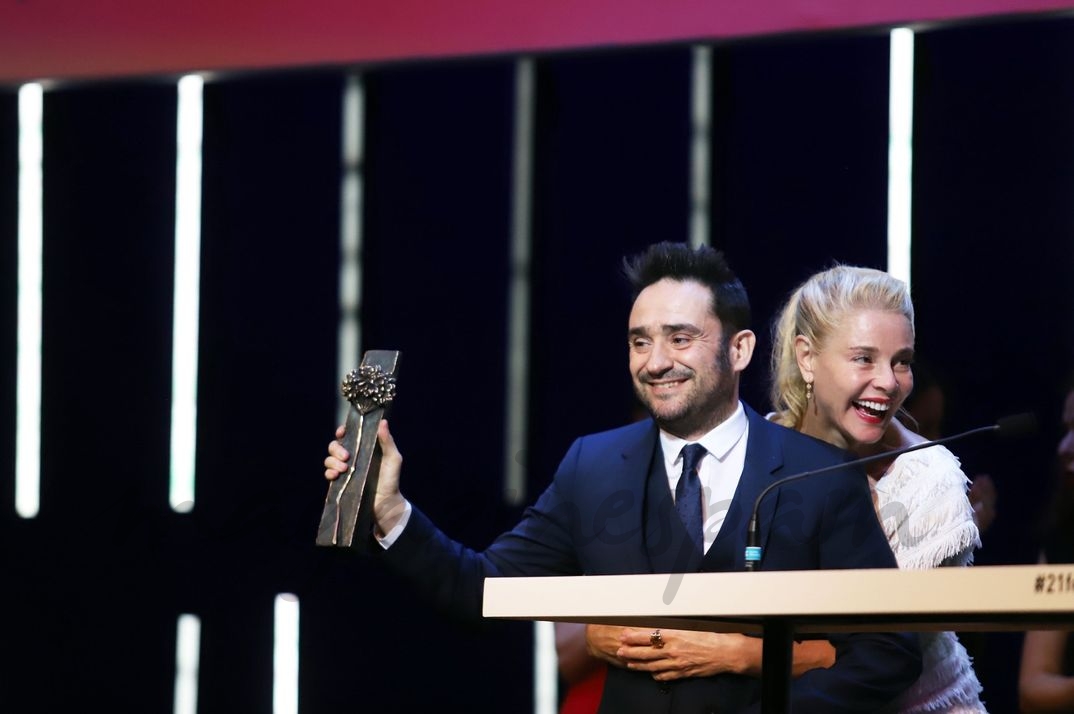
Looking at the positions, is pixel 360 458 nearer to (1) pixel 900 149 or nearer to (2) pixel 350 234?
(2) pixel 350 234

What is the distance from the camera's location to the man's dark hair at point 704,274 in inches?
147

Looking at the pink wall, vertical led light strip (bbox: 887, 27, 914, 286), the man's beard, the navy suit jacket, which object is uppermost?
the pink wall

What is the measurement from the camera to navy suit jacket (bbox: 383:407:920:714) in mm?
3047

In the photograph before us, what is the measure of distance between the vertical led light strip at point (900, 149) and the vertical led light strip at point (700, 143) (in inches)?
18.2

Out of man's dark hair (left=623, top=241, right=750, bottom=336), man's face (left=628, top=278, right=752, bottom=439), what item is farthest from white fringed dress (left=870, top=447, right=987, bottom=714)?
man's dark hair (left=623, top=241, right=750, bottom=336)

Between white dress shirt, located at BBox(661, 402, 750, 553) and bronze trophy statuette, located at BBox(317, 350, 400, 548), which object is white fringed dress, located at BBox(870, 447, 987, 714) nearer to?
white dress shirt, located at BBox(661, 402, 750, 553)

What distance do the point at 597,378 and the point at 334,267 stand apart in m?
0.85

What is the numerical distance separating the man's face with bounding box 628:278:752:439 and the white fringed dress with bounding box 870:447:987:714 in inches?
16.5

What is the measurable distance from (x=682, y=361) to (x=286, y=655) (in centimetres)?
149

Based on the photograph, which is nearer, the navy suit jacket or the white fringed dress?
the navy suit jacket

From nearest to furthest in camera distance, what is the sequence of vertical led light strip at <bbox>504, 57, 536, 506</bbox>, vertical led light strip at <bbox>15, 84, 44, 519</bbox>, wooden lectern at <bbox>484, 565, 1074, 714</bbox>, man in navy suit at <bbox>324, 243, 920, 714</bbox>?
wooden lectern at <bbox>484, 565, 1074, 714</bbox> < man in navy suit at <bbox>324, 243, 920, 714</bbox> < vertical led light strip at <bbox>504, 57, 536, 506</bbox> < vertical led light strip at <bbox>15, 84, 44, 519</bbox>

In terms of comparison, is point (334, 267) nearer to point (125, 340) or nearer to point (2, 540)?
point (125, 340)

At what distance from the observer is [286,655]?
14.3ft

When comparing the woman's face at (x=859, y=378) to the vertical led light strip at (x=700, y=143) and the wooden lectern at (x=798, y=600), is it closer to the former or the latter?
the vertical led light strip at (x=700, y=143)
